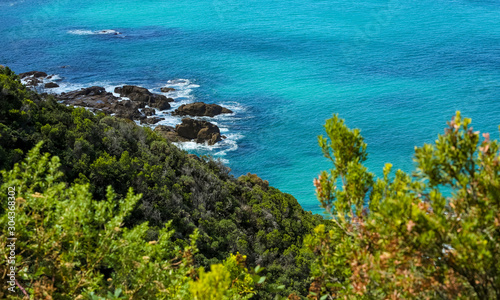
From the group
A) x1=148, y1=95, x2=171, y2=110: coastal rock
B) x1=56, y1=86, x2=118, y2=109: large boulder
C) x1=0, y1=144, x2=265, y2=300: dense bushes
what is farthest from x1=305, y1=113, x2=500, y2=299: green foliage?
x1=56, y1=86, x2=118, y2=109: large boulder

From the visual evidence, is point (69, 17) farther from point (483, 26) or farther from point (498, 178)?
point (498, 178)

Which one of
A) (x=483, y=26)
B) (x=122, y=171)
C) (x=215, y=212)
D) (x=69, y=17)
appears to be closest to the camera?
(x=122, y=171)

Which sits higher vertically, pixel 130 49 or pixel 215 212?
pixel 130 49

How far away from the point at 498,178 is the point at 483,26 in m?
67.5

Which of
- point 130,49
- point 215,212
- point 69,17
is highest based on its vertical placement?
point 69,17

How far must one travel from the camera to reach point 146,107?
38.4 m

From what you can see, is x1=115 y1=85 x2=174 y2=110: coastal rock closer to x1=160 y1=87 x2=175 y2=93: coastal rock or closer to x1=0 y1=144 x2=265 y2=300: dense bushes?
x1=160 y1=87 x2=175 y2=93: coastal rock

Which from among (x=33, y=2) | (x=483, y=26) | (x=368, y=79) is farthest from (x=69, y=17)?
(x=483, y=26)

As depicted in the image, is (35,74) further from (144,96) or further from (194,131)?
(194,131)

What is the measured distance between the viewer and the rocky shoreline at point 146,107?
33656 millimetres

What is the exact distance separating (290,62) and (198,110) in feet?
63.0

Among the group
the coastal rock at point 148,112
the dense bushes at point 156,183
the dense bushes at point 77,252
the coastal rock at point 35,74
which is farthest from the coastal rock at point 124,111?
the dense bushes at point 77,252

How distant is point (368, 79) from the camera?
47.1 metres

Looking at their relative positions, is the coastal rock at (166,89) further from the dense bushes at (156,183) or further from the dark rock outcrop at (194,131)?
the dense bushes at (156,183)
